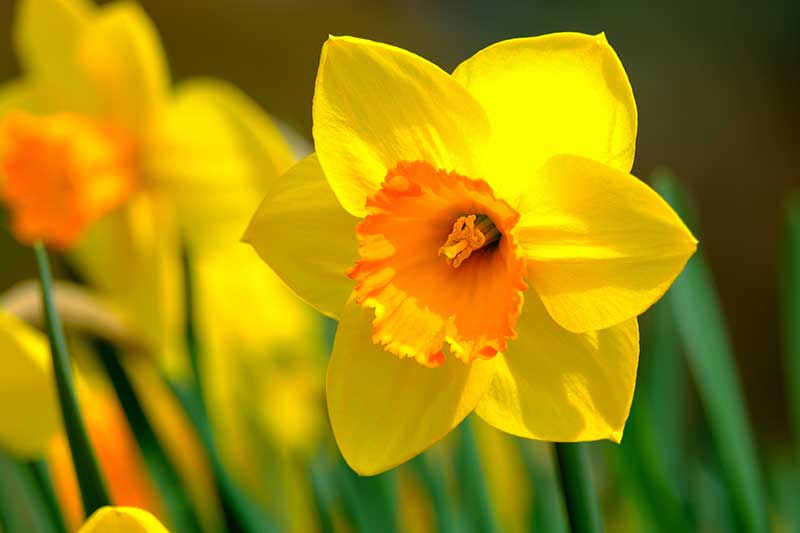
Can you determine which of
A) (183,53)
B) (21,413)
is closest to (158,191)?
(21,413)

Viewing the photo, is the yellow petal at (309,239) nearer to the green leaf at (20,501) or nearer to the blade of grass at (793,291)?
the green leaf at (20,501)

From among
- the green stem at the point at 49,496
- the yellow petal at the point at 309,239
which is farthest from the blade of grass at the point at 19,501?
the yellow petal at the point at 309,239

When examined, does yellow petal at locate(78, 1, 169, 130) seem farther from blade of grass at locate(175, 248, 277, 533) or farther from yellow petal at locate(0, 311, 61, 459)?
yellow petal at locate(0, 311, 61, 459)

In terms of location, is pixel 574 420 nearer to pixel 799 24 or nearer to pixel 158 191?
pixel 158 191

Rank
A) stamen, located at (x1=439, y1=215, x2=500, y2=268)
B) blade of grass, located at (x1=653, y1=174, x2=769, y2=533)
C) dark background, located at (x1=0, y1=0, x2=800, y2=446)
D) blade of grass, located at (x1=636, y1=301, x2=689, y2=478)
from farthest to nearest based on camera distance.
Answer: dark background, located at (x1=0, y1=0, x2=800, y2=446), blade of grass, located at (x1=636, y1=301, x2=689, y2=478), blade of grass, located at (x1=653, y1=174, x2=769, y2=533), stamen, located at (x1=439, y1=215, x2=500, y2=268)

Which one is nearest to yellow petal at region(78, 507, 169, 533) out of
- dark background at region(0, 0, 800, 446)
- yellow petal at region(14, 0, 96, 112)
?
yellow petal at region(14, 0, 96, 112)
